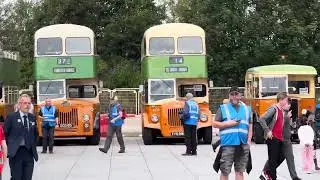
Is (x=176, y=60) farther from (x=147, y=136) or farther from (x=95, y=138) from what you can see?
(x=95, y=138)

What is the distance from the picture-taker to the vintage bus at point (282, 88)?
25.0 metres

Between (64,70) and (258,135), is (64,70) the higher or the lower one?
the higher one

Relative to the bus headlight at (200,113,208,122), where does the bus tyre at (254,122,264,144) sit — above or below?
below

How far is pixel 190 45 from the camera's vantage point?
83.1 ft

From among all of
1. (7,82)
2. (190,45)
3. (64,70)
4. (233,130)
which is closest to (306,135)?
(233,130)

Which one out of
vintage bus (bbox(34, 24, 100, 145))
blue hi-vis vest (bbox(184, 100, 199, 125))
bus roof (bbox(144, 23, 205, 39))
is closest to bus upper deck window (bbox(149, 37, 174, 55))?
bus roof (bbox(144, 23, 205, 39))

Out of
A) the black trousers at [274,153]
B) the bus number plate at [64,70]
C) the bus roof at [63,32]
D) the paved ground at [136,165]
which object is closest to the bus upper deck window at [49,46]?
the bus roof at [63,32]

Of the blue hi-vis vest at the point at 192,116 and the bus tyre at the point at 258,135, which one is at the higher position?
the blue hi-vis vest at the point at 192,116

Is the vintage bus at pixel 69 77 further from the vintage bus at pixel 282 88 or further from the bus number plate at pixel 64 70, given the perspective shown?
the vintage bus at pixel 282 88

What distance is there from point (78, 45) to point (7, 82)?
2885 mm

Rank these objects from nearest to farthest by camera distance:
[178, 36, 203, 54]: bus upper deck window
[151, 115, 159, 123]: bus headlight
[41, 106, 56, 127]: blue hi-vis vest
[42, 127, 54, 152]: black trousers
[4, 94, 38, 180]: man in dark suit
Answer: [4, 94, 38, 180]: man in dark suit, [42, 127, 54, 152]: black trousers, [41, 106, 56, 127]: blue hi-vis vest, [151, 115, 159, 123]: bus headlight, [178, 36, 203, 54]: bus upper deck window

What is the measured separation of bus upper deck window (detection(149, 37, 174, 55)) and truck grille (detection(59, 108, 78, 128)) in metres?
3.52

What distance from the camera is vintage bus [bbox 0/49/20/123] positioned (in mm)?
23105

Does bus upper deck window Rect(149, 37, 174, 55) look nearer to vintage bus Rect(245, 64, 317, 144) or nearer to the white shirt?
vintage bus Rect(245, 64, 317, 144)
